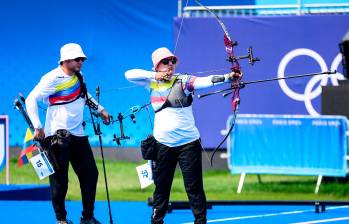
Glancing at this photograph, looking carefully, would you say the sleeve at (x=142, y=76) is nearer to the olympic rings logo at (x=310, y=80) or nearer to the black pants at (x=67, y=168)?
the black pants at (x=67, y=168)

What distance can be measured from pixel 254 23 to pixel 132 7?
232 centimetres

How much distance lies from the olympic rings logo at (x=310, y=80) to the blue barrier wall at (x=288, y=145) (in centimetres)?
127

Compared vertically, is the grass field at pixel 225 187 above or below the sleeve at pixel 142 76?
below

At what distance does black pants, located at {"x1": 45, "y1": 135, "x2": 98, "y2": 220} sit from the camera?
11.3 m

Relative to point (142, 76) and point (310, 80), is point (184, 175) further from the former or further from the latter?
point (310, 80)

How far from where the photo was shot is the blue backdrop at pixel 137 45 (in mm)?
17219

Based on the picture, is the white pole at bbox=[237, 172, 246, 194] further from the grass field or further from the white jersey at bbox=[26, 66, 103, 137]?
the white jersey at bbox=[26, 66, 103, 137]

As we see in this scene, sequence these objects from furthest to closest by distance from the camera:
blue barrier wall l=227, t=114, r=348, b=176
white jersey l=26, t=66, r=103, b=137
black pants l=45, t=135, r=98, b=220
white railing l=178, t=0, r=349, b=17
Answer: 1. white railing l=178, t=0, r=349, b=17
2. blue barrier wall l=227, t=114, r=348, b=176
3. black pants l=45, t=135, r=98, b=220
4. white jersey l=26, t=66, r=103, b=137

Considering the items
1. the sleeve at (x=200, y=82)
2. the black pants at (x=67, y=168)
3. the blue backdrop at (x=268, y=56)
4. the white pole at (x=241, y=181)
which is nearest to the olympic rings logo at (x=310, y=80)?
the blue backdrop at (x=268, y=56)

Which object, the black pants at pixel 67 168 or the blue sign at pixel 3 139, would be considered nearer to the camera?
the black pants at pixel 67 168

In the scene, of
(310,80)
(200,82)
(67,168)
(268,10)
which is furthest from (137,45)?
(200,82)

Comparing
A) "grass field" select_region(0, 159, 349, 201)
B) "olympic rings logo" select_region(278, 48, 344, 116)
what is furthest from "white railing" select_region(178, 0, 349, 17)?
"grass field" select_region(0, 159, 349, 201)

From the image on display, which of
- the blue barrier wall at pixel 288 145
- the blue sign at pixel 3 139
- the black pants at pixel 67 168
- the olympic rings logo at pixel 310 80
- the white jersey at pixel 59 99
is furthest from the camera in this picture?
the olympic rings logo at pixel 310 80

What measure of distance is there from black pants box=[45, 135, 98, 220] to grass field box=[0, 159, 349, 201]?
4247 millimetres
